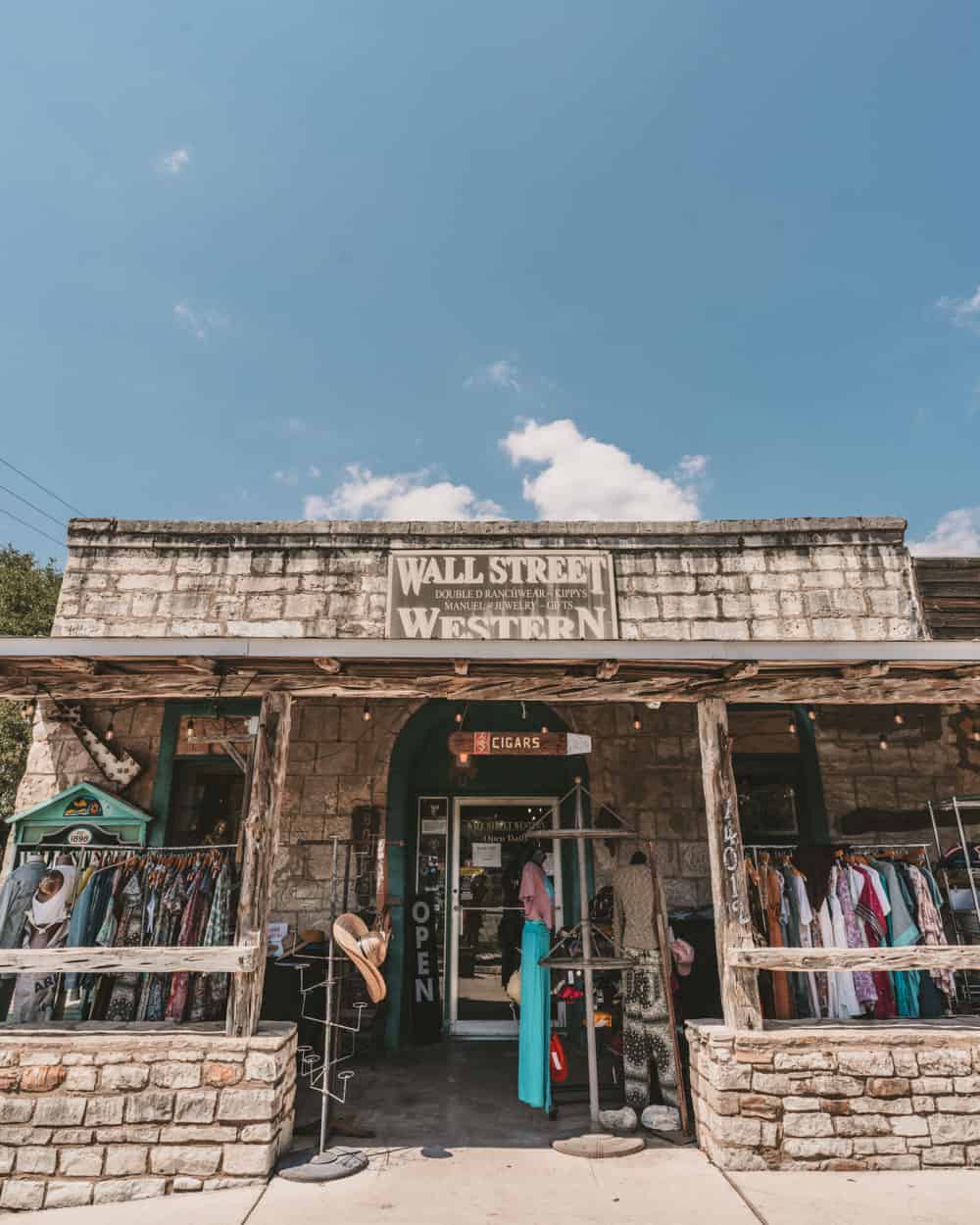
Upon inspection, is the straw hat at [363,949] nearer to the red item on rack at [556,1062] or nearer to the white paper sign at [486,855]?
the red item on rack at [556,1062]

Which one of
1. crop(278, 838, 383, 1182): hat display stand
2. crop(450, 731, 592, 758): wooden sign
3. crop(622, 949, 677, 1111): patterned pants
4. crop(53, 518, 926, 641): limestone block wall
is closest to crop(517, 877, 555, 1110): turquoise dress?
crop(622, 949, 677, 1111): patterned pants

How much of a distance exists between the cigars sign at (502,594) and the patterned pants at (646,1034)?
3.45 meters

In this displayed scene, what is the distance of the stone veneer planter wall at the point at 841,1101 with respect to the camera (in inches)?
167

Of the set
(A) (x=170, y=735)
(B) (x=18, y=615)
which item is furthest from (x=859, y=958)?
(B) (x=18, y=615)

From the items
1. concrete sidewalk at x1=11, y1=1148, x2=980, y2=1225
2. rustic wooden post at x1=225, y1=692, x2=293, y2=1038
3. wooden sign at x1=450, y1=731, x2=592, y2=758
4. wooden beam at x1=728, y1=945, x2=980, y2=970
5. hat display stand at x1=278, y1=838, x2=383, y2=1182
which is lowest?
concrete sidewalk at x1=11, y1=1148, x2=980, y2=1225

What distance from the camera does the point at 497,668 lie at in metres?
4.92

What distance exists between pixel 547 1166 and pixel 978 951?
3031 mm

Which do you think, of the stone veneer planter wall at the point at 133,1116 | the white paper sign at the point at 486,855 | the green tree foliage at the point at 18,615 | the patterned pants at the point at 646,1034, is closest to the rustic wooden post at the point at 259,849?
the stone veneer planter wall at the point at 133,1116

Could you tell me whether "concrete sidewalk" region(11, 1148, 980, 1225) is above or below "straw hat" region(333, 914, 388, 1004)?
below

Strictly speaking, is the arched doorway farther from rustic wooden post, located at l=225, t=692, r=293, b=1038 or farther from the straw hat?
rustic wooden post, located at l=225, t=692, r=293, b=1038

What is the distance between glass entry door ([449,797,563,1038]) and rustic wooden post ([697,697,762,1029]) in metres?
2.69

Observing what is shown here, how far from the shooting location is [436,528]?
8164 millimetres

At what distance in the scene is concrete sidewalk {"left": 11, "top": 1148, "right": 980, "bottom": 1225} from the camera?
3699mm

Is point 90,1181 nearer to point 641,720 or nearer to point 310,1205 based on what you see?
point 310,1205
